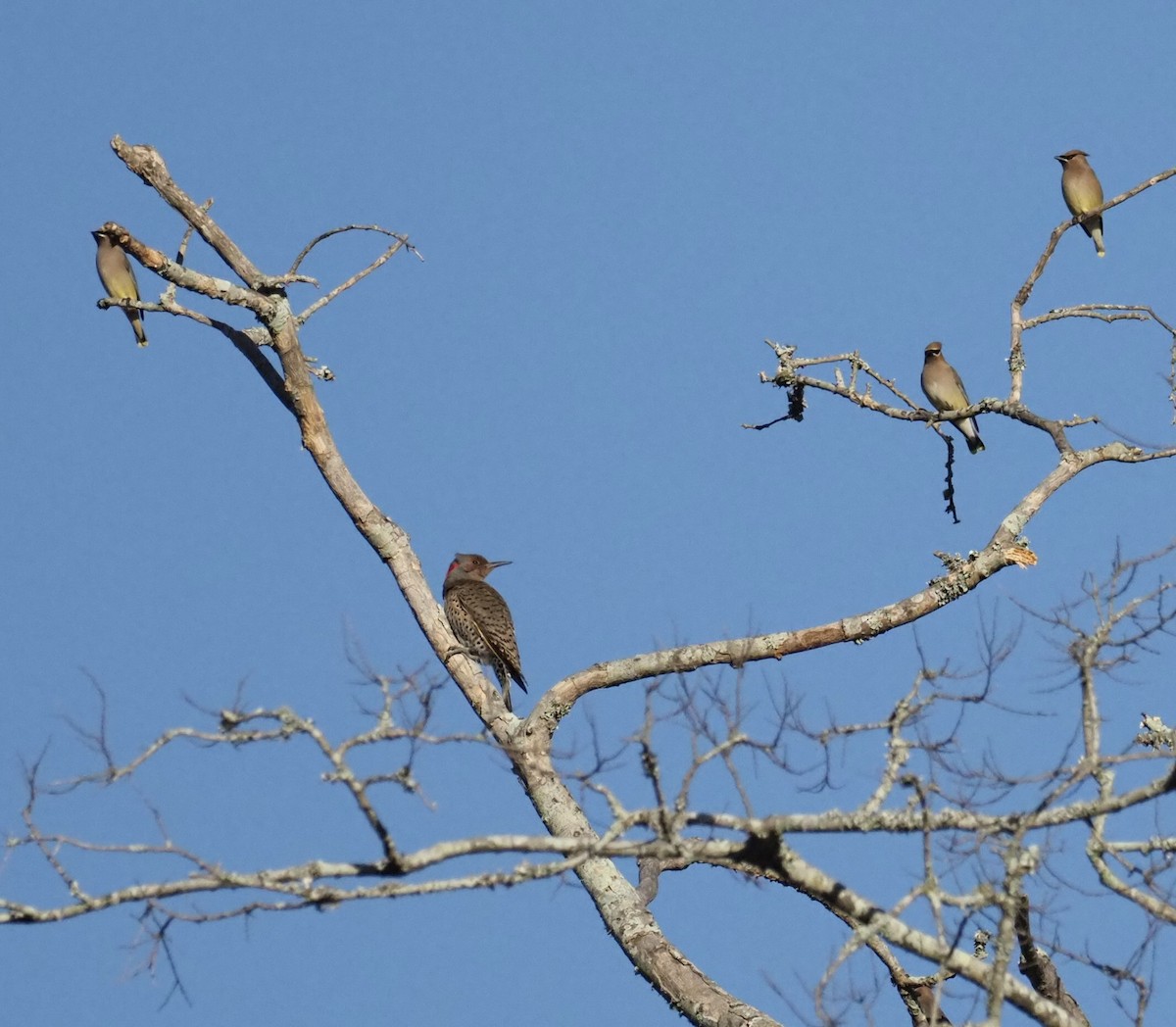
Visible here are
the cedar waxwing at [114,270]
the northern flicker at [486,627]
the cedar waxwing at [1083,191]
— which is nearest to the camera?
the northern flicker at [486,627]

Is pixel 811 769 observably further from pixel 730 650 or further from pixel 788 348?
pixel 788 348

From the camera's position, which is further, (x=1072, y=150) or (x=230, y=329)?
(x=1072, y=150)

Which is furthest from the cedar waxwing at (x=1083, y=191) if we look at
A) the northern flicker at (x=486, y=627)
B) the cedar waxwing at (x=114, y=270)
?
the cedar waxwing at (x=114, y=270)

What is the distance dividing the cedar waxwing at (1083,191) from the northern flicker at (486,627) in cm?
703

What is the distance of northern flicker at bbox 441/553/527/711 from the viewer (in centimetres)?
1167

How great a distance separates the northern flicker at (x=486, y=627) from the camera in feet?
38.3

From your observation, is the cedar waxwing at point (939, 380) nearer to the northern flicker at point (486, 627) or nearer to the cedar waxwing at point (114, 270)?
the northern flicker at point (486, 627)

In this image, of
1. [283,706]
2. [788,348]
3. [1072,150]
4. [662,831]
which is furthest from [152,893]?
[1072,150]

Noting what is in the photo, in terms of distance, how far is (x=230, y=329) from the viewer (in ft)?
36.5

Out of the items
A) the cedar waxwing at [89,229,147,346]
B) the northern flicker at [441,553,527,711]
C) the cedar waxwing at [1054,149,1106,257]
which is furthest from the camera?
the cedar waxwing at [1054,149,1106,257]

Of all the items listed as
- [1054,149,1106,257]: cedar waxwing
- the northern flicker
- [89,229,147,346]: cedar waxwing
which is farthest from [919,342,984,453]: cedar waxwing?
[89,229,147,346]: cedar waxwing

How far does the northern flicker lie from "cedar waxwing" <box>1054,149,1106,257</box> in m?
7.03

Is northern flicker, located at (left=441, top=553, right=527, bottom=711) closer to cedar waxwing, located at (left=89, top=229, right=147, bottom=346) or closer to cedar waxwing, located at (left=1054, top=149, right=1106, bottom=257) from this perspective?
cedar waxwing, located at (left=89, top=229, right=147, bottom=346)

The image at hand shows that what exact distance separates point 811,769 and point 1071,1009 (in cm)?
267
